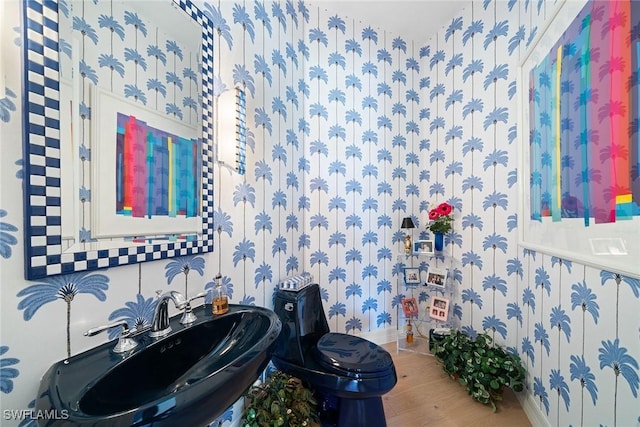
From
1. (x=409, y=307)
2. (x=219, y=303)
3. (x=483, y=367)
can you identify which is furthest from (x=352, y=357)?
(x=409, y=307)

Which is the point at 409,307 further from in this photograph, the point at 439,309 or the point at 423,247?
the point at 423,247

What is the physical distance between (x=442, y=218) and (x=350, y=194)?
76 centimetres

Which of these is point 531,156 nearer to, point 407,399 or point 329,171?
point 329,171

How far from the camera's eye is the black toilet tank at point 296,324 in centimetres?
130

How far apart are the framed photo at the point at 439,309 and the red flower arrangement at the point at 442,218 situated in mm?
557

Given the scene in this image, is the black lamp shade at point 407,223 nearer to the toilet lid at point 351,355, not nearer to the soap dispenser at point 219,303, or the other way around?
the toilet lid at point 351,355

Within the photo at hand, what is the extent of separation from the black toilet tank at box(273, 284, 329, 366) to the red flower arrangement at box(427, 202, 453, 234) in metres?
1.14

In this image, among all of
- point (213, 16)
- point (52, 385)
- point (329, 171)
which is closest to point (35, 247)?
point (52, 385)

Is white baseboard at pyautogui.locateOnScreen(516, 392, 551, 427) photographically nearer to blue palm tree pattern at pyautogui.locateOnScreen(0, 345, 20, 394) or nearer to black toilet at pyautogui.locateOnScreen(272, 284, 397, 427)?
black toilet at pyautogui.locateOnScreen(272, 284, 397, 427)

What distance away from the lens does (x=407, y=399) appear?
1476mm

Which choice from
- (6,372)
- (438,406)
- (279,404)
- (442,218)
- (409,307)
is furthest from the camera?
(409,307)

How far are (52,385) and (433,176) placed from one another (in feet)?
7.65

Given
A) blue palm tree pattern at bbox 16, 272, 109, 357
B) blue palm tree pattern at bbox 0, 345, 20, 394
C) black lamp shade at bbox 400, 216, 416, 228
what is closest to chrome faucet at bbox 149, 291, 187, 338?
blue palm tree pattern at bbox 16, 272, 109, 357

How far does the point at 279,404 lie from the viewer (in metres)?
1.14
